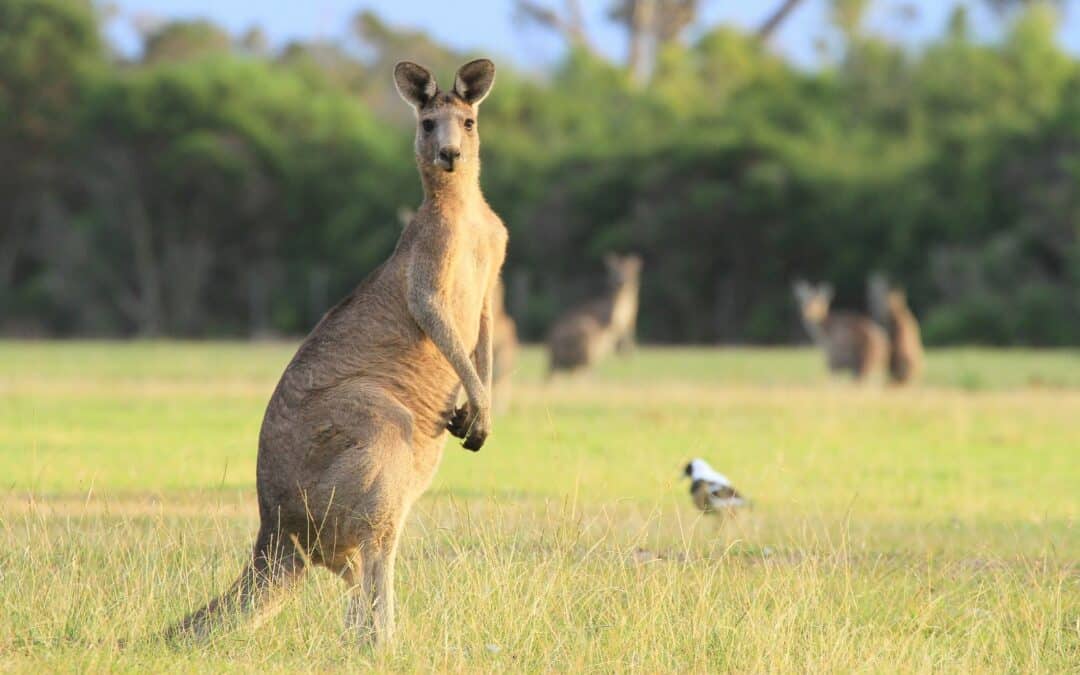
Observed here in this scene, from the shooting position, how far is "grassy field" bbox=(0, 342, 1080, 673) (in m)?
4.92

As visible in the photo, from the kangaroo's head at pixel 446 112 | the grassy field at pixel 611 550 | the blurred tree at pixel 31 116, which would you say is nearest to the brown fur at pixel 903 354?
the grassy field at pixel 611 550

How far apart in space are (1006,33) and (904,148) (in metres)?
3.77

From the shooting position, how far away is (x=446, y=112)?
5270 millimetres

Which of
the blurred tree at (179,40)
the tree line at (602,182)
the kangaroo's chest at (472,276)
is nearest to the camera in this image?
the kangaroo's chest at (472,276)

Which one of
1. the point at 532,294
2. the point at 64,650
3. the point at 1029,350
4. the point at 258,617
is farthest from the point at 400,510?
the point at 532,294

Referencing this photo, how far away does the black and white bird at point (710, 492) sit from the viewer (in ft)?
23.8

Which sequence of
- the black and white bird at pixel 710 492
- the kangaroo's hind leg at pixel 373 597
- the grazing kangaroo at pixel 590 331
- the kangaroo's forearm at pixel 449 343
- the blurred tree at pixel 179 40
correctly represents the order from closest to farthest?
the kangaroo's hind leg at pixel 373 597, the kangaroo's forearm at pixel 449 343, the black and white bird at pixel 710 492, the grazing kangaroo at pixel 590 331, the blurred tree at pixel 179 40

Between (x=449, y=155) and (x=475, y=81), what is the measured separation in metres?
0.30

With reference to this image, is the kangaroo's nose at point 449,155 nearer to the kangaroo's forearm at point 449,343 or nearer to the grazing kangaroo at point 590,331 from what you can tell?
the kangaroo's forearm at point 449,343

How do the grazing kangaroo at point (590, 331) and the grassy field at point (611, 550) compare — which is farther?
the grazing kangaroo at point (590, 331)

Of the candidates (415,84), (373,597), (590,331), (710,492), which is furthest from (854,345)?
(373,597)

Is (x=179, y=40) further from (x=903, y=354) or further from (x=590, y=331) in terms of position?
(x=903, y=354)

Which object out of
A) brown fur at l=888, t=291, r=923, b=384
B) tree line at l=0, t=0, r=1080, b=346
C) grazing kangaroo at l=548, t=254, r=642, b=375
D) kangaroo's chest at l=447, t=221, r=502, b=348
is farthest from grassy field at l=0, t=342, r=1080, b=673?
tree line at l=0, t=0, r=1080, b=346

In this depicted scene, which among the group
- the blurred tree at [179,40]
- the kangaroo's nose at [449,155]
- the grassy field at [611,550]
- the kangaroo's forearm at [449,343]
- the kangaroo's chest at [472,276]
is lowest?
the grassy field at [611,550]
